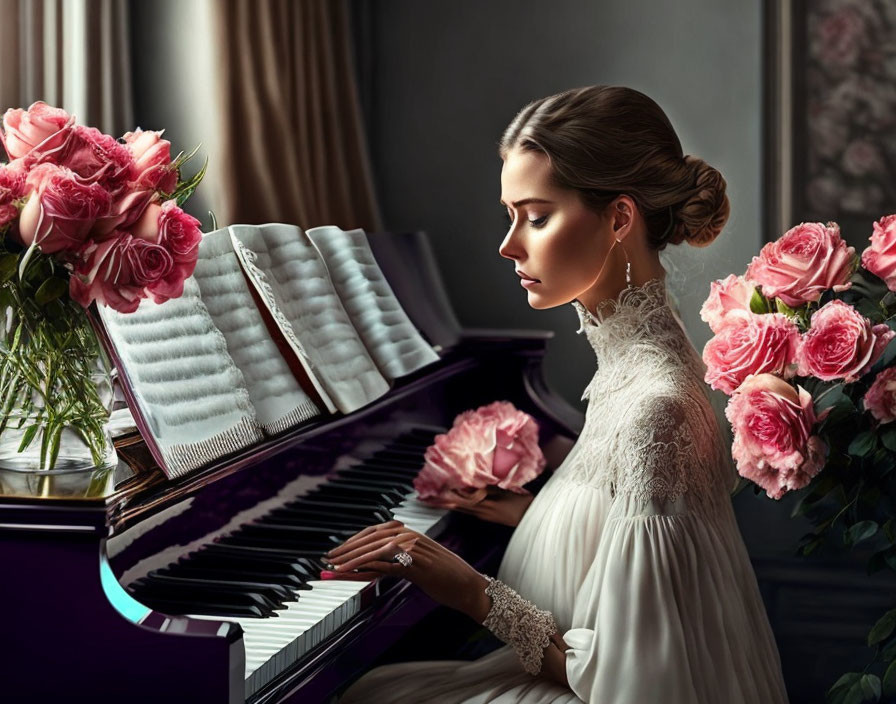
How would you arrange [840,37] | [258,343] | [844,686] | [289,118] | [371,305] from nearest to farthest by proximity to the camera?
[844,686] → [258,343] → [371,305] → [289,118] → [840,37]

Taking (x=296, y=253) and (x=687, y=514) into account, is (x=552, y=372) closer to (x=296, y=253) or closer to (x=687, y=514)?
(x=296, y=253)

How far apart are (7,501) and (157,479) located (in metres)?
0.30

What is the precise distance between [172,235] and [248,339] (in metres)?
0.54

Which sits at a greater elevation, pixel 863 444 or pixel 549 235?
pixel 549 235

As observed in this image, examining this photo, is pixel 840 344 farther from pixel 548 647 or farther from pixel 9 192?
pixel 9 192

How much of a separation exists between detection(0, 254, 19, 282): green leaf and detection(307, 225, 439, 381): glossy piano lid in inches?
44.2

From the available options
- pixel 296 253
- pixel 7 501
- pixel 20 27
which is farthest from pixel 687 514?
pixel 20 27

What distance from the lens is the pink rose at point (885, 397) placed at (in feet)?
4.95

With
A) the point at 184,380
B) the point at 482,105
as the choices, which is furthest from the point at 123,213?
the point at 482,105

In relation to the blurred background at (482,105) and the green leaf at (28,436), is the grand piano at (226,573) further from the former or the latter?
the blurred background at (482,105)

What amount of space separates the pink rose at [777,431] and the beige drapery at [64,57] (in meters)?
1.98

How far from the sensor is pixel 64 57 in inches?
109

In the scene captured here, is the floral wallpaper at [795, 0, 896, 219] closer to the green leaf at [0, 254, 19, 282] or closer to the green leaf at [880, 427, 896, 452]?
A: the green leaf at [880, 427, 896, 452]

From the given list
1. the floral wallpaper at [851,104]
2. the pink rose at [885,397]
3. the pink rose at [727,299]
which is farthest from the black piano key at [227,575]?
the floral wallpaper at [851,104]
